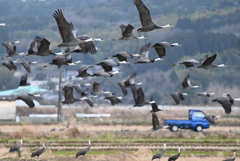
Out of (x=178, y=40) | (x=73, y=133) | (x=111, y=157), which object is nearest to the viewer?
(x=111, y=157)

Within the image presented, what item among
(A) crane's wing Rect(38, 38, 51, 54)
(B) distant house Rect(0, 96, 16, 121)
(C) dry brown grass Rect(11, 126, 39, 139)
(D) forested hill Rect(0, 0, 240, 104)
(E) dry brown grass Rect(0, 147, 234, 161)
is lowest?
(E) dry brown grass Rect(0, 147, 234, 161)

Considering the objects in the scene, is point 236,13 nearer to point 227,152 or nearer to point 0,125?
point 0,125

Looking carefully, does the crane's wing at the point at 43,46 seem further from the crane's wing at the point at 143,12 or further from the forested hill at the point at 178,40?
the forested hill at the point at 178,40

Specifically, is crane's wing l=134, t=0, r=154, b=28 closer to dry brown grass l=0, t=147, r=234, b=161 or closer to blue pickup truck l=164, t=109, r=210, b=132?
dry brown grass l=0, t=147, r=234, b=161

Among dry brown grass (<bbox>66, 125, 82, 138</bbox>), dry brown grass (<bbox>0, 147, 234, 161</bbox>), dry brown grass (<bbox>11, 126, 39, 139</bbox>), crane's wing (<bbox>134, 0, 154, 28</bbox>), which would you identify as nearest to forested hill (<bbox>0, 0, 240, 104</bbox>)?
dry brown grass (<bbox>66, 125, 82, 138</bbox>)

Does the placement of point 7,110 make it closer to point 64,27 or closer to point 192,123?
point 192,123

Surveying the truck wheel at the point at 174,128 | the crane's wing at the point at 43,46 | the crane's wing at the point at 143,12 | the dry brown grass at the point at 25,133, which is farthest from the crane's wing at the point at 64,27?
the truck wheel at the point at 174,128

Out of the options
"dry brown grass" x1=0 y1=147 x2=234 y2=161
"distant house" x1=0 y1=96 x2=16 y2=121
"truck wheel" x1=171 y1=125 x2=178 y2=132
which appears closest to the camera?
"dry brown grass" x1=0 y1=147 x2=234 y2=161

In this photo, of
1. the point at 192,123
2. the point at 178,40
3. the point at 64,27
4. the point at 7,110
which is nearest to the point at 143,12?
the point at 64,27

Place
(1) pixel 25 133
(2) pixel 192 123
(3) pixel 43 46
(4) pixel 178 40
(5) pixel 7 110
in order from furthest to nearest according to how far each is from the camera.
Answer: (4) pixel 178 40, (5) pixel 7 110, (2) pixel 192 123, (1) pixel 25 133, (3) pixel 43 46

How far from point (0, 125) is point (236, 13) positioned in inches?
5362

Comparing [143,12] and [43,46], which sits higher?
[143,12]

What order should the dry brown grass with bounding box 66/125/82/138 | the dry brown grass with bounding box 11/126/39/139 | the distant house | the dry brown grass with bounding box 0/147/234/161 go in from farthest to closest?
the distant house → the dry brown grass with bounding box 66/125/82/138 → the dry brown grass with bounding box 11/126/39/139 → the dry brown grass with bounding box 0/147/234/161

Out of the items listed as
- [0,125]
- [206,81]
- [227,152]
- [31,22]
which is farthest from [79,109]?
[31,22]
